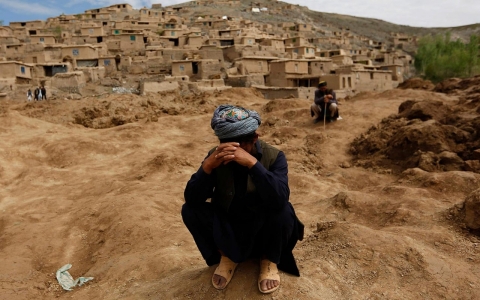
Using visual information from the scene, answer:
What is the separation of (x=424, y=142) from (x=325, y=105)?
11.3ft

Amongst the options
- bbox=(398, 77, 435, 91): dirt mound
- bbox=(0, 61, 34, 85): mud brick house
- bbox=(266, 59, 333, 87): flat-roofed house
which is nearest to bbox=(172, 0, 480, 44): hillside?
bbox=(266, 59, 333, 87): flat-roofed house

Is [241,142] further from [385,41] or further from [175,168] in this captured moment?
[385,41]

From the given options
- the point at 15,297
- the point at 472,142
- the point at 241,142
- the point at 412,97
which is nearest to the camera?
the point at 241,142

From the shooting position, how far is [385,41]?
64562 millimetres

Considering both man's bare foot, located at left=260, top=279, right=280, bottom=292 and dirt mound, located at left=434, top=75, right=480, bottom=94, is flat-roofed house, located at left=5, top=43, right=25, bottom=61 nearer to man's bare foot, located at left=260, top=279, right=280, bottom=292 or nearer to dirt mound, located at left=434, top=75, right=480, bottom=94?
dirt mound, located at left=434, top=75, right=480, bottom=94

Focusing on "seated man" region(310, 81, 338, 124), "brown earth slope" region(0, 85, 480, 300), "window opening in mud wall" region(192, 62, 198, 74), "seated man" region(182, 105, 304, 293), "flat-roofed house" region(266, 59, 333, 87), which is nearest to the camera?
"seated man" region(182, 105, 304, 293)

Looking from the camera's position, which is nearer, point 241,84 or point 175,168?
point 175,168

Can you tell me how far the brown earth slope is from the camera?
2779mm

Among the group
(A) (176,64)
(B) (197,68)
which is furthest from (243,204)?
(B) (197,68)

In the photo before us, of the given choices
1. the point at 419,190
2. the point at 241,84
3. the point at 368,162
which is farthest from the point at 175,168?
the point at 241,84

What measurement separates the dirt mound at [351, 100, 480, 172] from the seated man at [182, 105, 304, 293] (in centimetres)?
550

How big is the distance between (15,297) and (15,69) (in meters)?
19.4

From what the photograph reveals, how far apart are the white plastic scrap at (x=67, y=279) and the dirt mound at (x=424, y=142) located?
19.7ft

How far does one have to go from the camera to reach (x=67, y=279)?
13.4 ft
